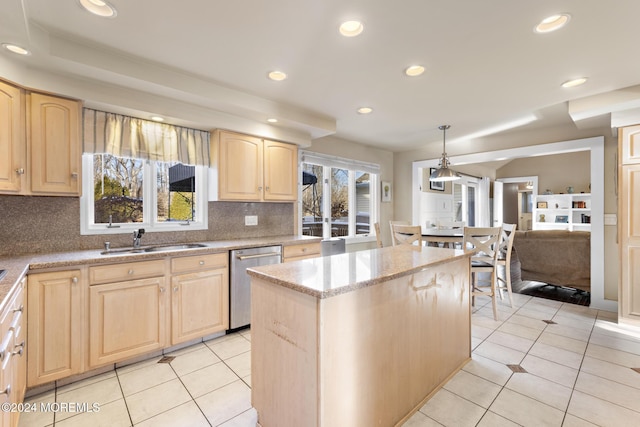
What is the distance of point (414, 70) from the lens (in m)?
2.50

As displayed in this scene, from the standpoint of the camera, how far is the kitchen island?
134 centimetres

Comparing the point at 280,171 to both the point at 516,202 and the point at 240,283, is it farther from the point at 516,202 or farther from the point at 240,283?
the point at 516,202

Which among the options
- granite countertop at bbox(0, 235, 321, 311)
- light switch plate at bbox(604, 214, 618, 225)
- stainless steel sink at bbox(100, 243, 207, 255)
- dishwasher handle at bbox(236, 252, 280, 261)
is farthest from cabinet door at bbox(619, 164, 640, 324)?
stainless steel sink at bbox(100, 243, 207, 255)

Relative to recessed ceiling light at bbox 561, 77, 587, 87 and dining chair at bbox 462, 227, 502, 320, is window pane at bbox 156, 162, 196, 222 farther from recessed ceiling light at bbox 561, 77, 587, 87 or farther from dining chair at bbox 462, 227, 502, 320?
recessed ceiling light at bbox 561, 77, 587, 87

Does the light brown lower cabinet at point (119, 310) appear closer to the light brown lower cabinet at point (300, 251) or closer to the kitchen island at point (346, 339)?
the light brown lower cabinet at point (300, 251)

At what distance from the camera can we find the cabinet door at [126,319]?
2.18 m

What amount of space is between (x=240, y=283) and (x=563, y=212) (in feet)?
29.0

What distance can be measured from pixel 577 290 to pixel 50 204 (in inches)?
254

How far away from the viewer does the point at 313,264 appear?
183 cm

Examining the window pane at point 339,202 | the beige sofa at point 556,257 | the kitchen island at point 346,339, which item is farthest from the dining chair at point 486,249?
the window pane at point 339,202

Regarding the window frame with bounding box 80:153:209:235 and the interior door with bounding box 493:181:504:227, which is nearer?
the window frame with bounding box 80:153:209:235

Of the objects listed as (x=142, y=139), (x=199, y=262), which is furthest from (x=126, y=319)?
(x=142, y=139)

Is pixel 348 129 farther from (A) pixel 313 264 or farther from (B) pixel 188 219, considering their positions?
(A) pixel 313 264

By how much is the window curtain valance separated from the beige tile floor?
71.9 inches
